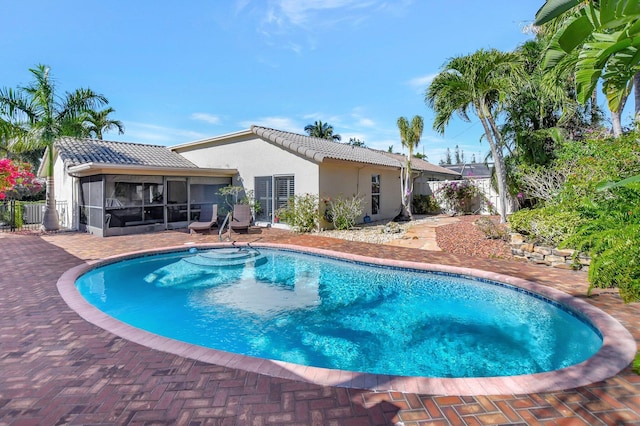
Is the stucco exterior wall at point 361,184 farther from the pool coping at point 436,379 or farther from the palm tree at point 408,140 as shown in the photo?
the pool coping at point 436,379

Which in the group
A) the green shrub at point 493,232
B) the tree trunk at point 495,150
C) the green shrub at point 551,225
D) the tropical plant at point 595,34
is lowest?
the green shrub at point 493,232

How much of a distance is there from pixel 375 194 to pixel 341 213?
4400 mm

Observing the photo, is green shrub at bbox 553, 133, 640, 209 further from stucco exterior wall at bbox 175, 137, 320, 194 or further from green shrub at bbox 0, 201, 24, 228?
green shrub at bbox 0, 201, 24, 228

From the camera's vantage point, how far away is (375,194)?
728 inches

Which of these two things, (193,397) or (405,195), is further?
(405,195)

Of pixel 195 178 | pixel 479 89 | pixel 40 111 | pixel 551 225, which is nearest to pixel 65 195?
pixel 40 111

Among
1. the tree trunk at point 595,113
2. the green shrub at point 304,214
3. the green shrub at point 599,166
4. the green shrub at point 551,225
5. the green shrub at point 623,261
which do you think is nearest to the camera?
the green shrub at point 623,261

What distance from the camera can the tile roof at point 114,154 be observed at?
1517 centimetres

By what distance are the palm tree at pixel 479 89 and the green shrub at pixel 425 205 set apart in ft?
26.7

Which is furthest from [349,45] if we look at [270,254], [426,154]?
[426,154]

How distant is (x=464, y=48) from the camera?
1327 centimetres

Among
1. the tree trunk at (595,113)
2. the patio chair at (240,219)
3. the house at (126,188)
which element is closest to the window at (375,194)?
the patio chair at (240,219)

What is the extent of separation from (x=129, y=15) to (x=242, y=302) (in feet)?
36.4

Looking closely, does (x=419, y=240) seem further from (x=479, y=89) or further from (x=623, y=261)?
(x=623, y=261)
